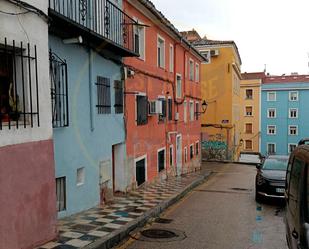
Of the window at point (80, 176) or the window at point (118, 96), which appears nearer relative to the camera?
the window at point (80, 176)

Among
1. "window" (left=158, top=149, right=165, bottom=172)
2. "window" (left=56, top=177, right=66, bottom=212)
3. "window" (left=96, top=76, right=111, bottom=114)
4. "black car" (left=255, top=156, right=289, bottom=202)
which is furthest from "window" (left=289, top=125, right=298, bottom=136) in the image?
"window" (left=56, top=177, right=66, bottom=212)

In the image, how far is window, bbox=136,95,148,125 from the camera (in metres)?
13.4

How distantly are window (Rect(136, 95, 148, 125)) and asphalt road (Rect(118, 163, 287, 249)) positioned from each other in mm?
3371

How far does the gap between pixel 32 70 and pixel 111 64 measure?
5114 mm

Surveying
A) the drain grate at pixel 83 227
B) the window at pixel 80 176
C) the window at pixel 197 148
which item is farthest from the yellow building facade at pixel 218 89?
the drain grate at pixel 83 227

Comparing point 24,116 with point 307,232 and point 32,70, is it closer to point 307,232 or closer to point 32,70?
point 32,70

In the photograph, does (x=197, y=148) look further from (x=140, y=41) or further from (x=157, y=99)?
(x=140, y=41)

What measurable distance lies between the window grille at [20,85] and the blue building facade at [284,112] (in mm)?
52771

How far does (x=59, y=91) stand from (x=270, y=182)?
7386 mm

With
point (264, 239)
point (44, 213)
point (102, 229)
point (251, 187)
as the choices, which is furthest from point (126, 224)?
point (251, 187)

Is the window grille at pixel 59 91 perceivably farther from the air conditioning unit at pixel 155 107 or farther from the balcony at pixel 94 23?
the air conditioning unit at pixel 155 107

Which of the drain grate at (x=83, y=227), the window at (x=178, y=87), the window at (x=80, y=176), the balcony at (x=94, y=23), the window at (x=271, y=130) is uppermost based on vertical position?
the balcony at (x=94, y=23)

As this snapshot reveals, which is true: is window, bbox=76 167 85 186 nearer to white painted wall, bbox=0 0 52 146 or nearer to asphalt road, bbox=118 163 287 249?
asphalt road, bbox=118 163 287 249

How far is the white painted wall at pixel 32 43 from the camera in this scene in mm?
5102
